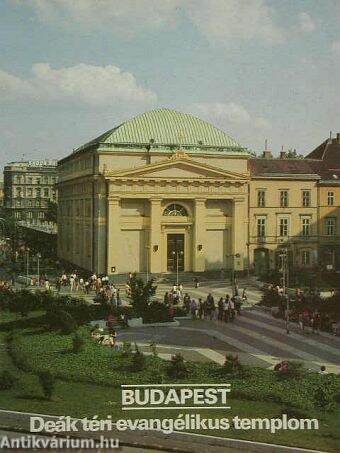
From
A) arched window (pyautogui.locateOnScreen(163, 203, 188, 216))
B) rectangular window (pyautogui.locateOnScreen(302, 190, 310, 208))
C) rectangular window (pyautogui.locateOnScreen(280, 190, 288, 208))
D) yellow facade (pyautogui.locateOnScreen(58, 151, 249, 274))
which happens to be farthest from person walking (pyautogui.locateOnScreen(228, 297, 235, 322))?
rectangular window (pyautogui.locateOnScreen(302, 190, 310, 208))

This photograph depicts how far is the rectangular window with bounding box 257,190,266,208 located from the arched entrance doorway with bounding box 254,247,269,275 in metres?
4.24

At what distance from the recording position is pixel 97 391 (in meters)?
21.2

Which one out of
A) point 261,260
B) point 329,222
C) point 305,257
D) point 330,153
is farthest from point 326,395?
point 330,153

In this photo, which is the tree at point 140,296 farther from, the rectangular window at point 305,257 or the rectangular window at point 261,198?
the rectangular window at point 305,257

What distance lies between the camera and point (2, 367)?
24422mm

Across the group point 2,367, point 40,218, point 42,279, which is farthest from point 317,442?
point 40,218

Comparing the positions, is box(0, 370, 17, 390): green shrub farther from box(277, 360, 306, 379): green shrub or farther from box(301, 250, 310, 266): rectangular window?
box(301, 250, 310, 266): rectangular window

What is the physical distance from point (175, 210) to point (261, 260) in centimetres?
1099

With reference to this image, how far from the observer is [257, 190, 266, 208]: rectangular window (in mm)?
61469

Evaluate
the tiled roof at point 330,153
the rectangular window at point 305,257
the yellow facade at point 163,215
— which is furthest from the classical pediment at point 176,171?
the tiled roof at point 330,153

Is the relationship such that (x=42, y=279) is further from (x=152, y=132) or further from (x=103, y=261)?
(x=152, y=132)

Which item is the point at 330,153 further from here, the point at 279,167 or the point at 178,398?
the point at 178,398

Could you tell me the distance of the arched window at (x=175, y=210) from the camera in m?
56.8

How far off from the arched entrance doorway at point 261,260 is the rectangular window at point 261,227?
148 centimetres
